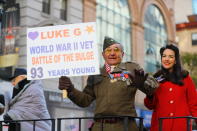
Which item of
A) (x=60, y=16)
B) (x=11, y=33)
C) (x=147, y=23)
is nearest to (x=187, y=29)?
(x=147, y=23)

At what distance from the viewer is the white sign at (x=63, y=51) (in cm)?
499

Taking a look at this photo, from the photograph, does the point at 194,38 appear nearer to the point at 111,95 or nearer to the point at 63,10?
the point at 63,10

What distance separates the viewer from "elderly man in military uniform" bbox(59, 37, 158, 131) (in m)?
4.45

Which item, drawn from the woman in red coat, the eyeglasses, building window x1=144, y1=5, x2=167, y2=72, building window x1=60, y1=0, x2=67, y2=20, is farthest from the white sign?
building window x1=144, y1=5, x2=167, y2=72

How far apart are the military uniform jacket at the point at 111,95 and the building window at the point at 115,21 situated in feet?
62.3

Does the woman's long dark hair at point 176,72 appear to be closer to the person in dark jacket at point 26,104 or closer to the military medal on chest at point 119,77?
the military medal on chest at point 119,77

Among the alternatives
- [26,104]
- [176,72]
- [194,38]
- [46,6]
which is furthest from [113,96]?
[194,38]

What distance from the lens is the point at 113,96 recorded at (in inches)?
180

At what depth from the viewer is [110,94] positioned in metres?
4.59

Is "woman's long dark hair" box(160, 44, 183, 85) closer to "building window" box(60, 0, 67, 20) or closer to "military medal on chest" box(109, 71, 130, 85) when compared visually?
"military medal on chest" box(109, 71, 130, 85)

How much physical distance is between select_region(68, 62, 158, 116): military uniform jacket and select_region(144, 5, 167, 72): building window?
24465mm

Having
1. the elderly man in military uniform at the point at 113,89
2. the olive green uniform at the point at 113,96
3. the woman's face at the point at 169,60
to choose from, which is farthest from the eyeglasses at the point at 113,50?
the woman's face at the point at 169,60

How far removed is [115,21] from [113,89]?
2191cm

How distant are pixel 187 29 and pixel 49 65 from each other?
45192 mm
